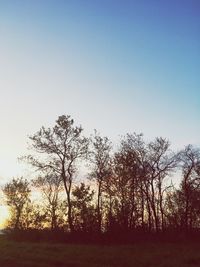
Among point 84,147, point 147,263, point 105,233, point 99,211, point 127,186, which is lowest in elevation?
point 147,263

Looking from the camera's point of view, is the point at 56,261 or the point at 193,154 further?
the point at 193,154

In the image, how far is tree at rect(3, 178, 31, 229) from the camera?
59.8 meters

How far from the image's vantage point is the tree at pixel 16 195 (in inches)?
2354

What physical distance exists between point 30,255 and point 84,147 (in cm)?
2541

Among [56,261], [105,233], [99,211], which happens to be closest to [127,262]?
[56,261]

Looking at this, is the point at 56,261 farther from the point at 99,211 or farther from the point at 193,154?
the point at 193,154

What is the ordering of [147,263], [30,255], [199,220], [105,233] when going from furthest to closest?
[199,220] < [105,233] < [30,255] < [147,263]

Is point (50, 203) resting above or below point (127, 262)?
above

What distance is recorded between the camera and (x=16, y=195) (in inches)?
2490

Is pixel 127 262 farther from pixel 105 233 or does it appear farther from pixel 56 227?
pixel 56 227

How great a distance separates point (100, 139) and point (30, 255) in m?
30.3

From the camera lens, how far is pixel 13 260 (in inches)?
959

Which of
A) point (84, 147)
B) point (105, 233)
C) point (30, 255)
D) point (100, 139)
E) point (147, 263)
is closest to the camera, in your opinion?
point (147, 263)

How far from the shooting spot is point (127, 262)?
77.1ft
